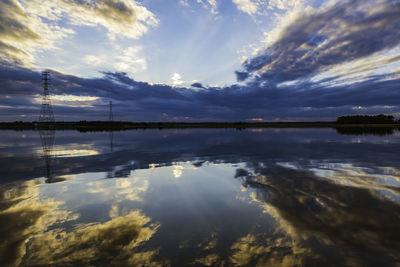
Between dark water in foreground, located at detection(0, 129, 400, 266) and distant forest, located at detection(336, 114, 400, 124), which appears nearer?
dark water in foreground, located at detection(0, 129, 400, 266)

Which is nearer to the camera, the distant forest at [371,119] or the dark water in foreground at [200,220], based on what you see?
the dark water in foreground at [200,220]

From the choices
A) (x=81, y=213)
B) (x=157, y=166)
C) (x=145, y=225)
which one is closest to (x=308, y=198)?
(x=145, y=225)

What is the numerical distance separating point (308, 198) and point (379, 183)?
500cm

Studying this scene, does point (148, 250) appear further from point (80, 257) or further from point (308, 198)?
point (308, 198)

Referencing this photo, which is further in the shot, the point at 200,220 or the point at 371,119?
the point at 371,119

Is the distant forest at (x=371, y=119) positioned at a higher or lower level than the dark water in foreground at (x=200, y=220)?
higher

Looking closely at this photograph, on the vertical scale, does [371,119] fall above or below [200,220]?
above

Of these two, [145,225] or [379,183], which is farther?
[379,183]

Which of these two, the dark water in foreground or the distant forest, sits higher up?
the distant forest

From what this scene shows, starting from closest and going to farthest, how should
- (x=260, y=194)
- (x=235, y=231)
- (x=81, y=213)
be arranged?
(x=235, y=231) → (x=81, y=213) → (x=260, y=194)

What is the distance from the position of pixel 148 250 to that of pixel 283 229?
375cm

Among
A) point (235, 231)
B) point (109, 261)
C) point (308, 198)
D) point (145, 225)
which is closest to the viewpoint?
point (109, 261)

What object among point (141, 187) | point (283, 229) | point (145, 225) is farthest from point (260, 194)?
point (141, 187)

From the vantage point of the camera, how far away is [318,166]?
13953 millimetres
